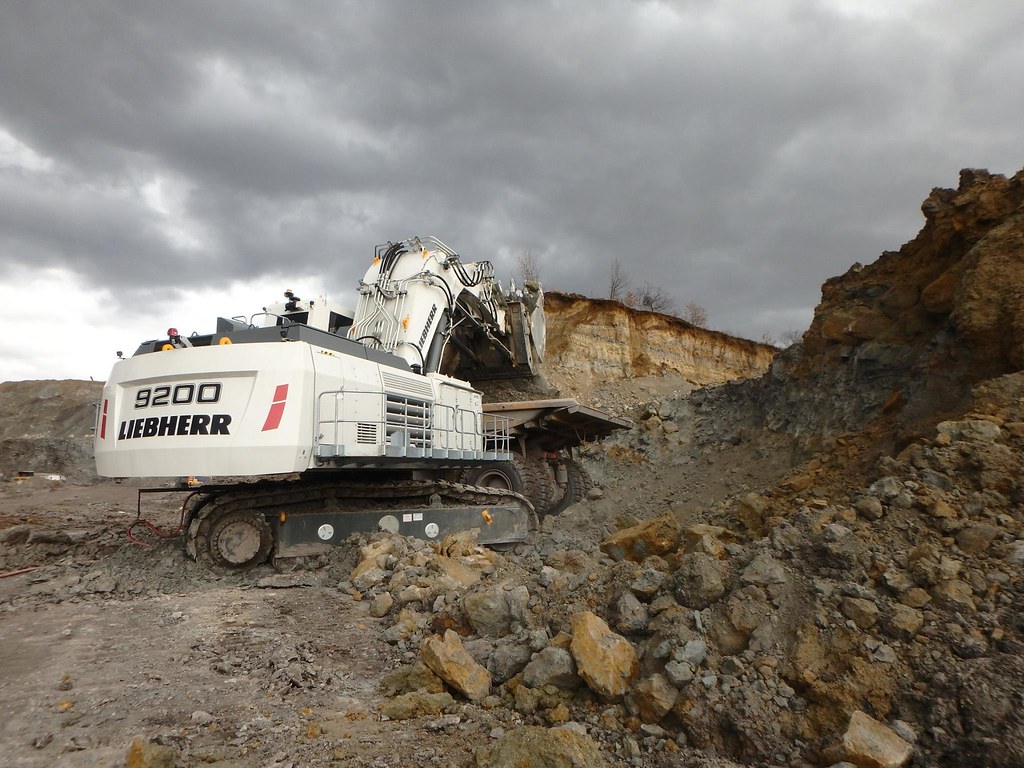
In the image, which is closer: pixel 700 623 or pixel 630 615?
pixel 700 623

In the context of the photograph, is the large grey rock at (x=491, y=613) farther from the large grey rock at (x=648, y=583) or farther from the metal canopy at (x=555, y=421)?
the metal canopy at (x=555, y=421)

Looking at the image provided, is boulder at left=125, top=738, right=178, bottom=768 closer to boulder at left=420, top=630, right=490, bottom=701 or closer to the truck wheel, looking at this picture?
boulder at left=420, top=630, right=490, bottom=701

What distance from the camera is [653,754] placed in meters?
2.51

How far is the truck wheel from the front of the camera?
623 centimetres

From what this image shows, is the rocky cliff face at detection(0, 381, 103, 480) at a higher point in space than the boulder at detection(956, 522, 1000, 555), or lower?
higher

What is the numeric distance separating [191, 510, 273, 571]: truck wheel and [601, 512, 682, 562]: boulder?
11.6ft

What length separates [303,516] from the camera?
6465 mm

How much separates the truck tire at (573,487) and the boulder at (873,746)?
9086mm

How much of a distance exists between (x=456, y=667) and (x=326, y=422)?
3.05 m

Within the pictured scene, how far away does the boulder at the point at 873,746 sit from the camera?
2117 millimetres

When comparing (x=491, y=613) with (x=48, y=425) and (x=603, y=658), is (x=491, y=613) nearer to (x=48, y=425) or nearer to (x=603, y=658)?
(x=603, y=658)

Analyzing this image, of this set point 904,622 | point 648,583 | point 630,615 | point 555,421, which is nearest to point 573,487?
point 555,421

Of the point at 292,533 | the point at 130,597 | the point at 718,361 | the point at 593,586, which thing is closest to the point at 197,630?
the point at 130,597

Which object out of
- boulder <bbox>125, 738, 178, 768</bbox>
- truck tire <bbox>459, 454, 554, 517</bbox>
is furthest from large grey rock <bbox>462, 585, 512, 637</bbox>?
truck tire <bbox>459, 454, 554, 517</bbox>
